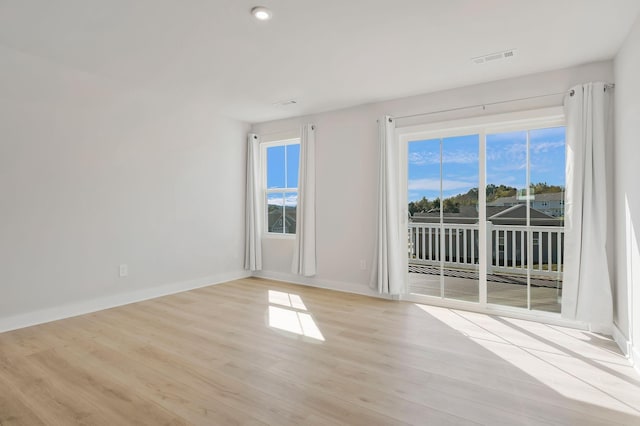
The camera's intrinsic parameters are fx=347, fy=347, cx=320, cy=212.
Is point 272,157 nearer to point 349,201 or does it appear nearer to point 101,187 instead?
point 349,201

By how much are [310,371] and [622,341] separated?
2.53 meters

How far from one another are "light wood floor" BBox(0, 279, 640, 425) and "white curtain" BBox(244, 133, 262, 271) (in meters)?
1.87

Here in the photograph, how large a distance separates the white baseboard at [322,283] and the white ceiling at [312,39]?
254 cm

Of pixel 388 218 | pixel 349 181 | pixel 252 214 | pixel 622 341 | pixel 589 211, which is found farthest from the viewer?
pixel 252 214

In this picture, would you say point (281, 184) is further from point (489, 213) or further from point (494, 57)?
point (494, 57)

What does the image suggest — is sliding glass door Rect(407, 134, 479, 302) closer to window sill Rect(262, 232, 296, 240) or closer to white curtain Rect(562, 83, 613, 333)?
white curtain Rect(562, 83, 613, 333)

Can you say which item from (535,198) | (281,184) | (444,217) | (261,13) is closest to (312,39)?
(261,13)

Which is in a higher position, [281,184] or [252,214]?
[281,184]

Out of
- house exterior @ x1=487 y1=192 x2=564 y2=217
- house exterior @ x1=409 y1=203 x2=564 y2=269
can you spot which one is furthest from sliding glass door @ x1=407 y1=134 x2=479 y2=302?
house exterior @ x1=487 y1=192 x2=564 y2=217

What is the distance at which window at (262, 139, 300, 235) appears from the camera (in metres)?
5.57

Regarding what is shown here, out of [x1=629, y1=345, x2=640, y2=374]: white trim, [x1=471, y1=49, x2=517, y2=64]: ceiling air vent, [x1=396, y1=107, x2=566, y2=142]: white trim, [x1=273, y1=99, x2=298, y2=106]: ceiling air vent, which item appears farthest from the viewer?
[x1=273, y1=99, x2=298, y2=106]: ceiling air vent

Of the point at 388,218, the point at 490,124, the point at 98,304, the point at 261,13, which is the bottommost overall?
the point at 98,304

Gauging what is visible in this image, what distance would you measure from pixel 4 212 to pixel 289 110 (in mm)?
3355

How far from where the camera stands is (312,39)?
113 inches
